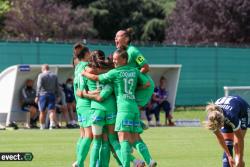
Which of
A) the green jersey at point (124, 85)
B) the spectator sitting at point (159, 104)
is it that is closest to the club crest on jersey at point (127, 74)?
the green jersey at point (124, 85)

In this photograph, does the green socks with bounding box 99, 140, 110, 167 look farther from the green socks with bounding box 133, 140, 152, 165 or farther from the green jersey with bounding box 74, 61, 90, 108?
the green jersey with bounding box 74, 61, 90, 108

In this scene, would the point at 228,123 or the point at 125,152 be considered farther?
the point at 228,123

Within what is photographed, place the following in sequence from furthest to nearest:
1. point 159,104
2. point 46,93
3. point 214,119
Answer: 1. point 159,104
2. point 46,93
3. point 214,119

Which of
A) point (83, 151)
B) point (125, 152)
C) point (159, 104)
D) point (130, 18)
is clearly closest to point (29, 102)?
point (159, 104)

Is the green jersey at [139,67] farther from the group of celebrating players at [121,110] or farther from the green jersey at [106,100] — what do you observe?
the green jersey at [106,100]

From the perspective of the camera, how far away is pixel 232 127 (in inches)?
574

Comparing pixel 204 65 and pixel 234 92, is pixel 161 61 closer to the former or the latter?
pixel 204 65

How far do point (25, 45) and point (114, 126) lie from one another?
22.2m

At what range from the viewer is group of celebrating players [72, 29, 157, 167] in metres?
14.3

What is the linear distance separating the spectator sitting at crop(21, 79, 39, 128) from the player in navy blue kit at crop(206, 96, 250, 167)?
1589cm

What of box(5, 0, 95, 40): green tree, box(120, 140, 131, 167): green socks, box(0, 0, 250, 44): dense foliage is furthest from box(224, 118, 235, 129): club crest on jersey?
box(5, 0, 95, 40): green tree

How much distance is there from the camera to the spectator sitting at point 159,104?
32.0m

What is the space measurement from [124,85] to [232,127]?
6.37 ft

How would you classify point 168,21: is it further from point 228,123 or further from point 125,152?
point 125,152
